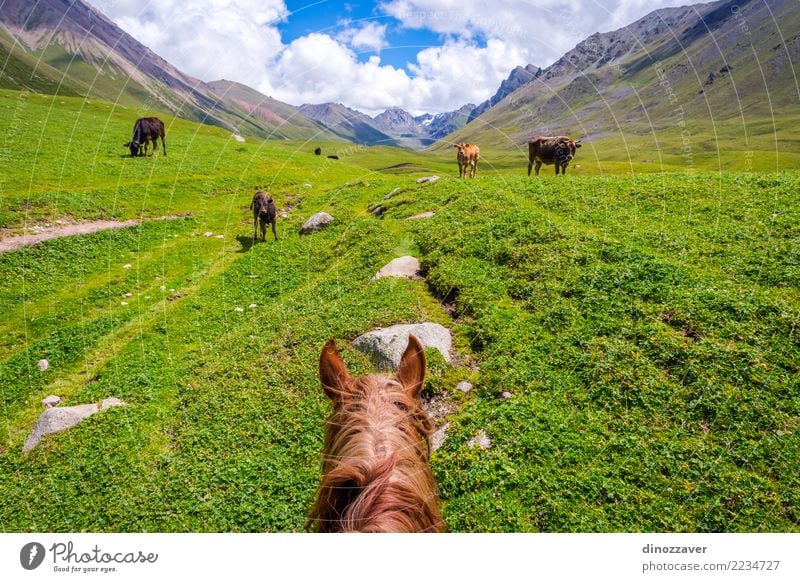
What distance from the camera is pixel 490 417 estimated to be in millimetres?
8484

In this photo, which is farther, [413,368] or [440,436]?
[440,436]

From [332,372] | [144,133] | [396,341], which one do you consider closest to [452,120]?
[332,372]

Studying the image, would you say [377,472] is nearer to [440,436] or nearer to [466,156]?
[440,436]

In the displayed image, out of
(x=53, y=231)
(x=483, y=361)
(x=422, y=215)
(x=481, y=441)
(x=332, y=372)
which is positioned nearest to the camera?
(x=332, y=372)

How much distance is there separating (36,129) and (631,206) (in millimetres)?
49344

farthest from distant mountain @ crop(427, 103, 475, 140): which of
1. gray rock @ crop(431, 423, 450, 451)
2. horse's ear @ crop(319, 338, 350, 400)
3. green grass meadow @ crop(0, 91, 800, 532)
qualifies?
gray rock @ crop(431, 423, 450, 451)

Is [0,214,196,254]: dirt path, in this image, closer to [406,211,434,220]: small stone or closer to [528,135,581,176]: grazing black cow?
[406,211,434,220]: small stone

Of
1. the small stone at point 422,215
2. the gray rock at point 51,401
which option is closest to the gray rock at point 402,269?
the small stone at point 422,215

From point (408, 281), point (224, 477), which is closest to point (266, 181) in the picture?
point (408, 281)

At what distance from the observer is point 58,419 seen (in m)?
10.5

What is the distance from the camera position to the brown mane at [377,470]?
128 inches

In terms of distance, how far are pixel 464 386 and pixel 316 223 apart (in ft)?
57.3

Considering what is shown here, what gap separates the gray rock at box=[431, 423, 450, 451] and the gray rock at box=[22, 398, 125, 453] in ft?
28.1

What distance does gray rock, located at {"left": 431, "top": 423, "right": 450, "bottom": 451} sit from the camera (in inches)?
329
